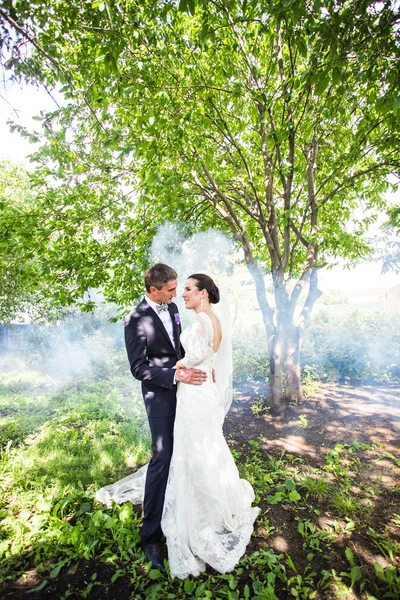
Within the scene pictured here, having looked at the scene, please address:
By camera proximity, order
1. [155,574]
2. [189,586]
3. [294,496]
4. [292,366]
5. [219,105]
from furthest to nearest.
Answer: [292,366]
[219,105]
[294,496]
[155,574]
[189,586]

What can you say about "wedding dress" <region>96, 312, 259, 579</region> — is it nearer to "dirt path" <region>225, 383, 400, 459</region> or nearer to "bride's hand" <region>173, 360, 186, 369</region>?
"bride's hand" <region>173, 360, 186, 369</region>

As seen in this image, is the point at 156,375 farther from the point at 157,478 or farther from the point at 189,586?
the point at 189,586

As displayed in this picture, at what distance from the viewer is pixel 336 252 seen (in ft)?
26.8

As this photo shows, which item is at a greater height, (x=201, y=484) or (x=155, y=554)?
(x=201, y=484)

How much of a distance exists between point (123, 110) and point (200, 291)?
129 inches

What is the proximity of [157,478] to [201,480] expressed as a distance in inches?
15.5

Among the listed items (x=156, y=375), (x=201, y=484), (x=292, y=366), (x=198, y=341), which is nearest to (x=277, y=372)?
(x=292, y=366)

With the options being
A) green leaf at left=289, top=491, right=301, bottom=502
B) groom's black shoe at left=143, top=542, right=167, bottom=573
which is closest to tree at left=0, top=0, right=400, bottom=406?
green leaf at left=289, top=491, right=301, bottom=502

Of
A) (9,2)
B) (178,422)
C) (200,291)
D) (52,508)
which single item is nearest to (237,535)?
(178,422)

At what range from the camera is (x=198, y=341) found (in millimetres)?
2852

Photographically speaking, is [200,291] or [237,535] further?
[200,291]

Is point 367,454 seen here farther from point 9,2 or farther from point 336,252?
point 9,2

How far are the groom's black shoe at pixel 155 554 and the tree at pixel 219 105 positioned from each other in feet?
11.5

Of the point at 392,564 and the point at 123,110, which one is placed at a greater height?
the point at 123,110
